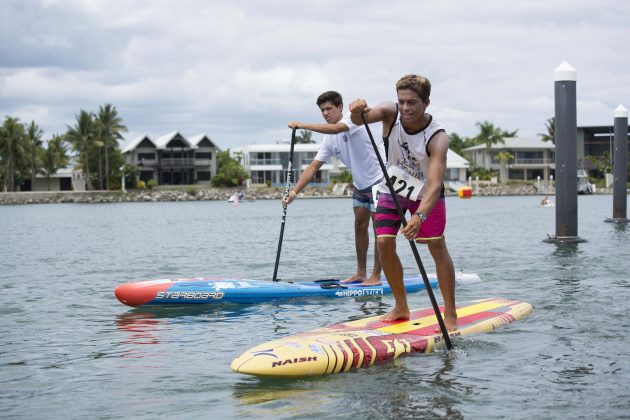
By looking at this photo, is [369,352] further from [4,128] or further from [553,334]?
[4,128]

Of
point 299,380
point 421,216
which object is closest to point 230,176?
point 421,216

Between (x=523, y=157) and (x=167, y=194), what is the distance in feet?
158

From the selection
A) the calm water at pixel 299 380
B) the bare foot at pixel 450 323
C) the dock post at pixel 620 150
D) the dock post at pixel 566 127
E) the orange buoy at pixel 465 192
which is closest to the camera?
the calm water at pixel 299 380

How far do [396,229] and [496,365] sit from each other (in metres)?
1.61

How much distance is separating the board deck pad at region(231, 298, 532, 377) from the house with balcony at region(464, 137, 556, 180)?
106 metres

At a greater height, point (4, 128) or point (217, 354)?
point (4, 128)

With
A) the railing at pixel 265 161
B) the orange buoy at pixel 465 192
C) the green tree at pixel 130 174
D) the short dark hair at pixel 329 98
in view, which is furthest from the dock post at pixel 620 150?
the railing at pixel 265 161

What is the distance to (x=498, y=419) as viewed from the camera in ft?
18.6

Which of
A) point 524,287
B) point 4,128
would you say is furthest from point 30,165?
point 524,287

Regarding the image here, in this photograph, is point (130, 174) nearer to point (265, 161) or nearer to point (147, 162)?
point (147, 162)

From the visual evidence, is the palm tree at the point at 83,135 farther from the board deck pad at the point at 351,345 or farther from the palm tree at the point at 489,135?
the board deck pad at the point at 351,345

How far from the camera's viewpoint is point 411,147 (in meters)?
7.67

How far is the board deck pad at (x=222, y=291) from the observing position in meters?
10.5

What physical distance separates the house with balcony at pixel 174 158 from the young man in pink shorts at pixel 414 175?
9692cm
